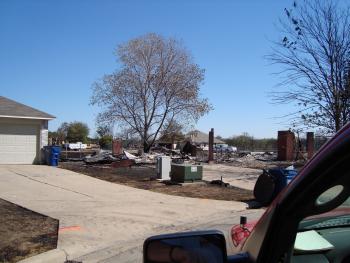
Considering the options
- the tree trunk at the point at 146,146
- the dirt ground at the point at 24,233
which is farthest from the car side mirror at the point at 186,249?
the tree trunk at the point at 146,146

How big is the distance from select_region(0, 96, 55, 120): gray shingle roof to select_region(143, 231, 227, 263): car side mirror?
90.8 ft

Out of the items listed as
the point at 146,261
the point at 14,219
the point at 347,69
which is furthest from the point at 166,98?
the point at 146,261

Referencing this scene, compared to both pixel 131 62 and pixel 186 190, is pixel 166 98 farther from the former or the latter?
pixel 186 190

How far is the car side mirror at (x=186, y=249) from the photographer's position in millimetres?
1708

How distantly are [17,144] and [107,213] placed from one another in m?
18.0

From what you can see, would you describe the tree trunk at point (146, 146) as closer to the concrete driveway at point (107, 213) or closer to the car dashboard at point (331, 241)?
the concrete driveway at point (107, 213)

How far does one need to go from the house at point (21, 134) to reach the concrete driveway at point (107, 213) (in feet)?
29.6

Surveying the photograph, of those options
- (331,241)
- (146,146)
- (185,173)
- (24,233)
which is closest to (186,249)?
(331,241)

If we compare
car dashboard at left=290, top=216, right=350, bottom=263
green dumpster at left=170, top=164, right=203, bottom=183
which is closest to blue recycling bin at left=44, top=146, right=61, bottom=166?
green dumpster at left=170, top=164, right=203, bottom=183

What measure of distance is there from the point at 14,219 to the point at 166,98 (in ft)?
111

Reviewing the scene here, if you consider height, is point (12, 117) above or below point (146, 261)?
above

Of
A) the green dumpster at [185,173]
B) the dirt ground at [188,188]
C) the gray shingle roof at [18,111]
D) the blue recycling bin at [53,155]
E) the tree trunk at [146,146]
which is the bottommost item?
the dirt ground at [188,188]

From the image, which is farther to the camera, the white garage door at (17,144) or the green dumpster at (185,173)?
the white garage door at (17,144)

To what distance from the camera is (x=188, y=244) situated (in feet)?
5.69
